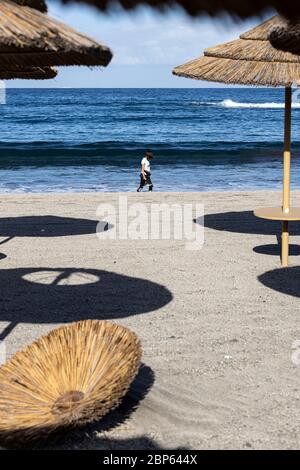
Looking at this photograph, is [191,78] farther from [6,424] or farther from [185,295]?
[6,424]

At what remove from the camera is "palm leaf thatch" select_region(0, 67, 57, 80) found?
758cm

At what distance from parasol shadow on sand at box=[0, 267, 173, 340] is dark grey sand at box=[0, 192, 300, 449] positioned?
0.01 metres

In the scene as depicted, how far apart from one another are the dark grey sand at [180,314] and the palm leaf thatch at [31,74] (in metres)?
1.97

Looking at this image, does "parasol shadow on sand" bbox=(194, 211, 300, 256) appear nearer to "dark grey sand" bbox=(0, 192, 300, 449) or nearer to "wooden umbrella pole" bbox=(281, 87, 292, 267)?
"dark grey sand" bbox=(0, 192, 300, 449)

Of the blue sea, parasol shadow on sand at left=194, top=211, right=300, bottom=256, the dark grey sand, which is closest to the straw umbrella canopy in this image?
the dark grey sand

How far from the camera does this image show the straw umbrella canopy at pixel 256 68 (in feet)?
23.1

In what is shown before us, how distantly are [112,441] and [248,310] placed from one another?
2.66m

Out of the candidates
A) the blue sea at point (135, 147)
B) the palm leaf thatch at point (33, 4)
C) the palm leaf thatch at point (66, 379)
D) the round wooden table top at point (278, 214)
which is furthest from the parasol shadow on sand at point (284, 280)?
the blue sea at point (135, 147)

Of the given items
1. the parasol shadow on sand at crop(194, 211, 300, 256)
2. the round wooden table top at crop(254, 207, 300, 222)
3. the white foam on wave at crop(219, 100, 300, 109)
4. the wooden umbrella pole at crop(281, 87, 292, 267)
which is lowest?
the parasol shadow on sand at crop(194, 211, 300, 256)

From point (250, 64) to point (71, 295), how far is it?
2.94 metres

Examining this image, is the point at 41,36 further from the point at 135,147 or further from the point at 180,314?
the point at 135,147

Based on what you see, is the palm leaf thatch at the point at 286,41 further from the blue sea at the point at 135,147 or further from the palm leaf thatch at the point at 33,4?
the blue sea at the point at 135,147

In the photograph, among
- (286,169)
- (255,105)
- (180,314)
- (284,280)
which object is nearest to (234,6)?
(180,314)

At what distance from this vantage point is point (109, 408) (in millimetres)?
3783
